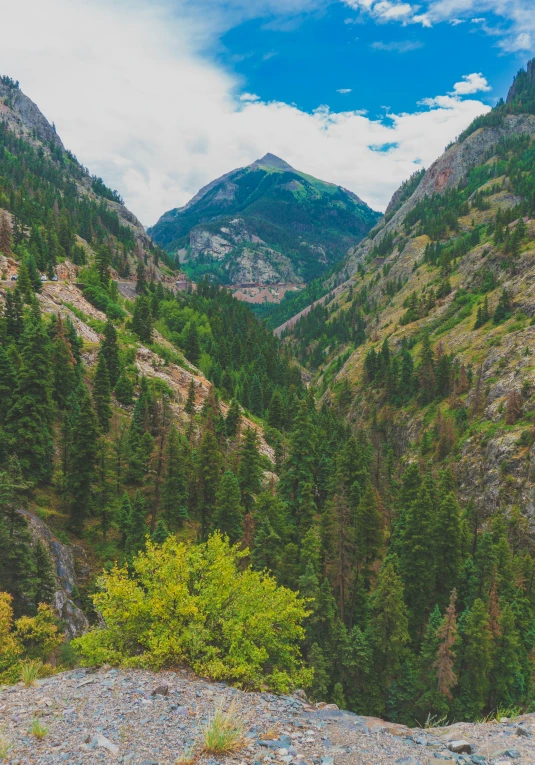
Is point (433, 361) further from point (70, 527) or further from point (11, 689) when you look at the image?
A: point (11, 689)

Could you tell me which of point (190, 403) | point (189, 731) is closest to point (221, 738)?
point (189, 731)

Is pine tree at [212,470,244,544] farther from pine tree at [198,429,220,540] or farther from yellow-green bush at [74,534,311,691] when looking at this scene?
yellow-green bush at [74,534,311,691]

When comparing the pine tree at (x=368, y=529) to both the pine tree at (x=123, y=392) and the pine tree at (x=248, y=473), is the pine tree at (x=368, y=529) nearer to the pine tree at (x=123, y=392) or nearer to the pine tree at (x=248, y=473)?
the pine tree at (x=248, y=473)

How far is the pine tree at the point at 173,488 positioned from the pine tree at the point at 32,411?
12.7 meters

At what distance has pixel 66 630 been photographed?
31.3 meters

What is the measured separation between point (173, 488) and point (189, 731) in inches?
1484

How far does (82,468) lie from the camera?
1719 inches

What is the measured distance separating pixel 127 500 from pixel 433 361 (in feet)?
303

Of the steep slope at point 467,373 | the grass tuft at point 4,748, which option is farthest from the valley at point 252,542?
the steep slope at point 467,373

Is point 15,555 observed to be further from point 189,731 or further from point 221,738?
point 221,738

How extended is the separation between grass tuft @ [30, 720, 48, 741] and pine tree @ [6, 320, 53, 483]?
111ft

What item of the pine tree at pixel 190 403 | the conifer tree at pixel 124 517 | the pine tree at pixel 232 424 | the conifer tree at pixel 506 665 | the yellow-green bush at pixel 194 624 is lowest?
the conifer tree at pixel 506 665

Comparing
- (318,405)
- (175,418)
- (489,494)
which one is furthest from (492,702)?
(318,405)

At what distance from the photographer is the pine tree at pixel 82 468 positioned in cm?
4328
